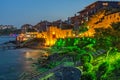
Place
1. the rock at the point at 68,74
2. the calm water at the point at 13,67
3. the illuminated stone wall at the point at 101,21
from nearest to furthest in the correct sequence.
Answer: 1. the rock at the point at 68,74
2. the calm water at the point at 13,67
3. the illuminated stone wall at the point at 101,21

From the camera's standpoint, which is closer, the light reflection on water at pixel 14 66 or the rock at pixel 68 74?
the rock at pixel 68 74

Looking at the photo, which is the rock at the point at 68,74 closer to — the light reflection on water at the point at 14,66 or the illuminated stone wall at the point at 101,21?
the light reflection on water at the point at 14,66

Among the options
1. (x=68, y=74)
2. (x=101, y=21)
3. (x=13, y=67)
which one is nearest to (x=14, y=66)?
(x=13, y=67)

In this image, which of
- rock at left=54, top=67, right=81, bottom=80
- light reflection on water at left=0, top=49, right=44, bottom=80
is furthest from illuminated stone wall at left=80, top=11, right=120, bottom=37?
rock at left=54, top=67, right=81, bottom=80

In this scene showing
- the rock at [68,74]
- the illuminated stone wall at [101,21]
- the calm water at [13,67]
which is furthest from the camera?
the illuminated stone wall at [101,21]

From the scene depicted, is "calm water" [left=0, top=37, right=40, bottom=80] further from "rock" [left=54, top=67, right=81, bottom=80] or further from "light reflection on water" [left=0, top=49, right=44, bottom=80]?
"rock" [left=54, top=67, right=81, bottom=80]

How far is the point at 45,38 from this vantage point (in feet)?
315

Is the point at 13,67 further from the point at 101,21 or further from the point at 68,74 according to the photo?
the point at 68,74

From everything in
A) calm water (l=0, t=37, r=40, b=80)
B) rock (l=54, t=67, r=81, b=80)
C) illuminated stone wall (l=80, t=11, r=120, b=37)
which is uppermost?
illuminated stone wall (l=80, t=11, r=120, b=37)

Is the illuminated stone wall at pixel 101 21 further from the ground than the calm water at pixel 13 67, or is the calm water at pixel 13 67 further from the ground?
the illuminated stone wall at pixel 101 21

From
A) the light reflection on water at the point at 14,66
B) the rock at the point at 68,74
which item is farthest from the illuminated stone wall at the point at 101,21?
the rock at the point at 68,74

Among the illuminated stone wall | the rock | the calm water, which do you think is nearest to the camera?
the rock

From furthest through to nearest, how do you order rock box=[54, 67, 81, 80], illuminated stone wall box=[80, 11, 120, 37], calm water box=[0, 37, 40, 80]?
illuminated stone wall box=[80, 11, 120, 37] → calm water box=[0, 37, 40, 80] → rock box=[54, 67, 81, 80]

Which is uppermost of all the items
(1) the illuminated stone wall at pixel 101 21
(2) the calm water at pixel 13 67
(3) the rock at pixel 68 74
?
(1) the illuminated stone wall at pixel 101 21
